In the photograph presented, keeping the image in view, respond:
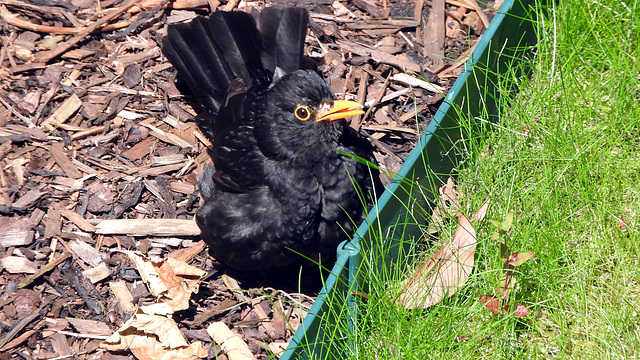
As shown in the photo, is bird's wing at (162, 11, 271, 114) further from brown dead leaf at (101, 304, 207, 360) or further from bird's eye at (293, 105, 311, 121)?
brown dead leaf at (101, 304, 207, 360)

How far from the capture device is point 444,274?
3314 millimetres

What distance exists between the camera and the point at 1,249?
388 cm

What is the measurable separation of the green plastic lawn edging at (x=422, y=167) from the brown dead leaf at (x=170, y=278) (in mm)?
969

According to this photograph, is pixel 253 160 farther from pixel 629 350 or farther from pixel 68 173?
pixel 629 350

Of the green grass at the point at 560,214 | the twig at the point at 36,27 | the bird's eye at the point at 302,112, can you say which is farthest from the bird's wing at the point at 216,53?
the green grass at the point at 560,214

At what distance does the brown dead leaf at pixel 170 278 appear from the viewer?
12.2ft

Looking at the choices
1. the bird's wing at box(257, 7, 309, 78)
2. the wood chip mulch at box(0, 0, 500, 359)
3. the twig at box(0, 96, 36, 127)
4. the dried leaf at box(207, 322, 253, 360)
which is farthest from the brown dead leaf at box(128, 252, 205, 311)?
the bird's wing at box(257, 7, 309, 78)

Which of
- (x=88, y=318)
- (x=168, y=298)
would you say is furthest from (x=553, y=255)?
(x=88, y=318)

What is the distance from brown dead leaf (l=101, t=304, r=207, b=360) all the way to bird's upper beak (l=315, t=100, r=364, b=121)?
1394 millimetres

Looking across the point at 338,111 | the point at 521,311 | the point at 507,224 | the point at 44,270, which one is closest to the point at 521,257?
the point at 507,224

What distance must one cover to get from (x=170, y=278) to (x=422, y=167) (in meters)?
1.55

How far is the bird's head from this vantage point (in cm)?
359

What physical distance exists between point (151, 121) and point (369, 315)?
7.20 feet

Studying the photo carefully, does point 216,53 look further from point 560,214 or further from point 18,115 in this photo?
point 560,214
